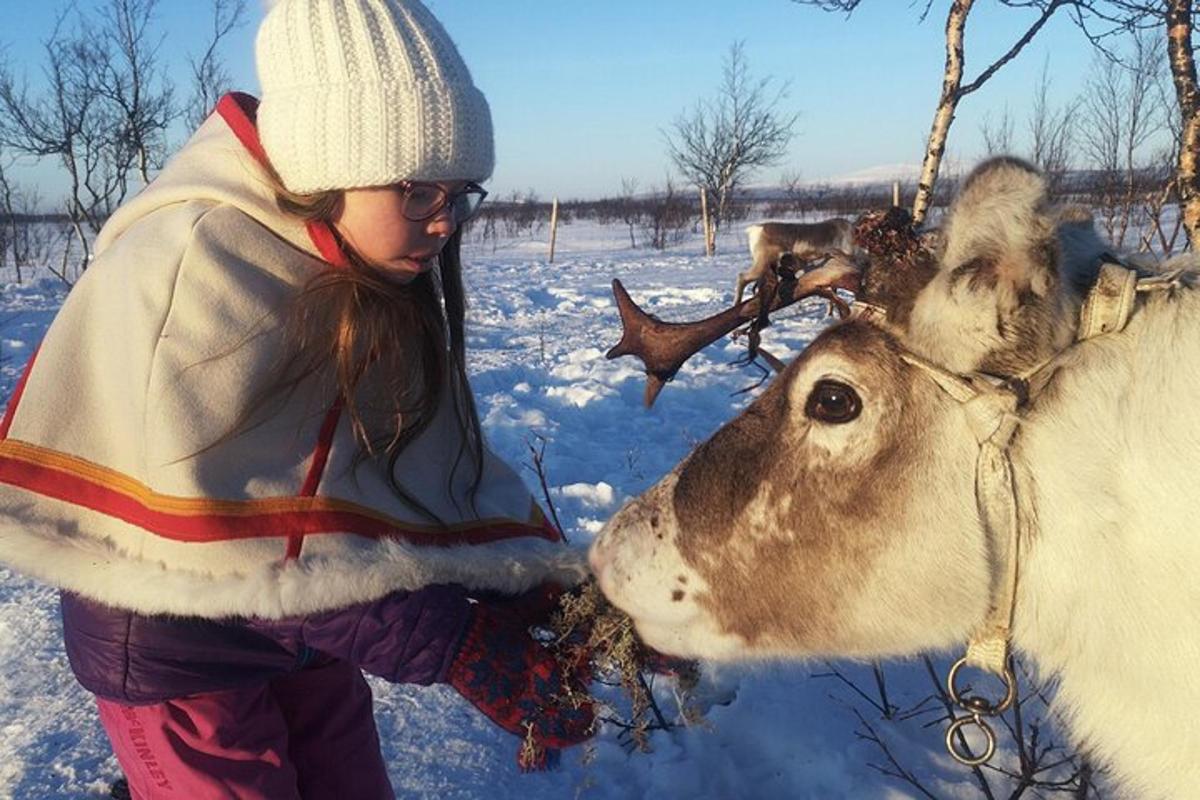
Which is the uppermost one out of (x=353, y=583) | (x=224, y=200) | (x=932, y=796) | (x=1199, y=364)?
(x=224, y=200)

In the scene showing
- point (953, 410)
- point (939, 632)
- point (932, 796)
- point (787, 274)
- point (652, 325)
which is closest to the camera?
point (953, 410)

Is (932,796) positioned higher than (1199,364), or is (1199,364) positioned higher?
(1199,364)

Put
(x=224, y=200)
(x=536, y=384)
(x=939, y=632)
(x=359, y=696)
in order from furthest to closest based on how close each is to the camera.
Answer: (x=536, y=384), (x=359, y=696), (x=224, y=200), (x=939, y=632)

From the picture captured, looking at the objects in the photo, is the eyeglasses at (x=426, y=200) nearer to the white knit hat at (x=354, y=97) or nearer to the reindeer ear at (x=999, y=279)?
the white knit hat at (x=354, y=97)

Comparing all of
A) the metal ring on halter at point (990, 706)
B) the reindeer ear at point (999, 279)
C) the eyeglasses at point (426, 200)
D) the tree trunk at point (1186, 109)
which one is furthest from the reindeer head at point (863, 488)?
the tree trunk at point (1186, 109)

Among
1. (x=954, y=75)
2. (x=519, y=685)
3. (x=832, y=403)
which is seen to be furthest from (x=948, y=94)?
(x=519, y=685)

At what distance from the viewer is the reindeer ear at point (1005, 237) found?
139 cm

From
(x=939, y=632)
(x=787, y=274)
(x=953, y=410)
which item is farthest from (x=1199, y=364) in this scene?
(x=787, y=274)

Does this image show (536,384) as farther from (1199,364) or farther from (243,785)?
(1199,364)

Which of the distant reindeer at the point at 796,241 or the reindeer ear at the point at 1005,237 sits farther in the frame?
the distant reindeer at the point at 796,241

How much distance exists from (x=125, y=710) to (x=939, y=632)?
5.53 feet

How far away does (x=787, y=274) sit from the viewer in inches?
76.0

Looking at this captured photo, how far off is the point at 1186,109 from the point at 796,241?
3164 millimetres

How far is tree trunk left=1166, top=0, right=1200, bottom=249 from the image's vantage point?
3945 mm
